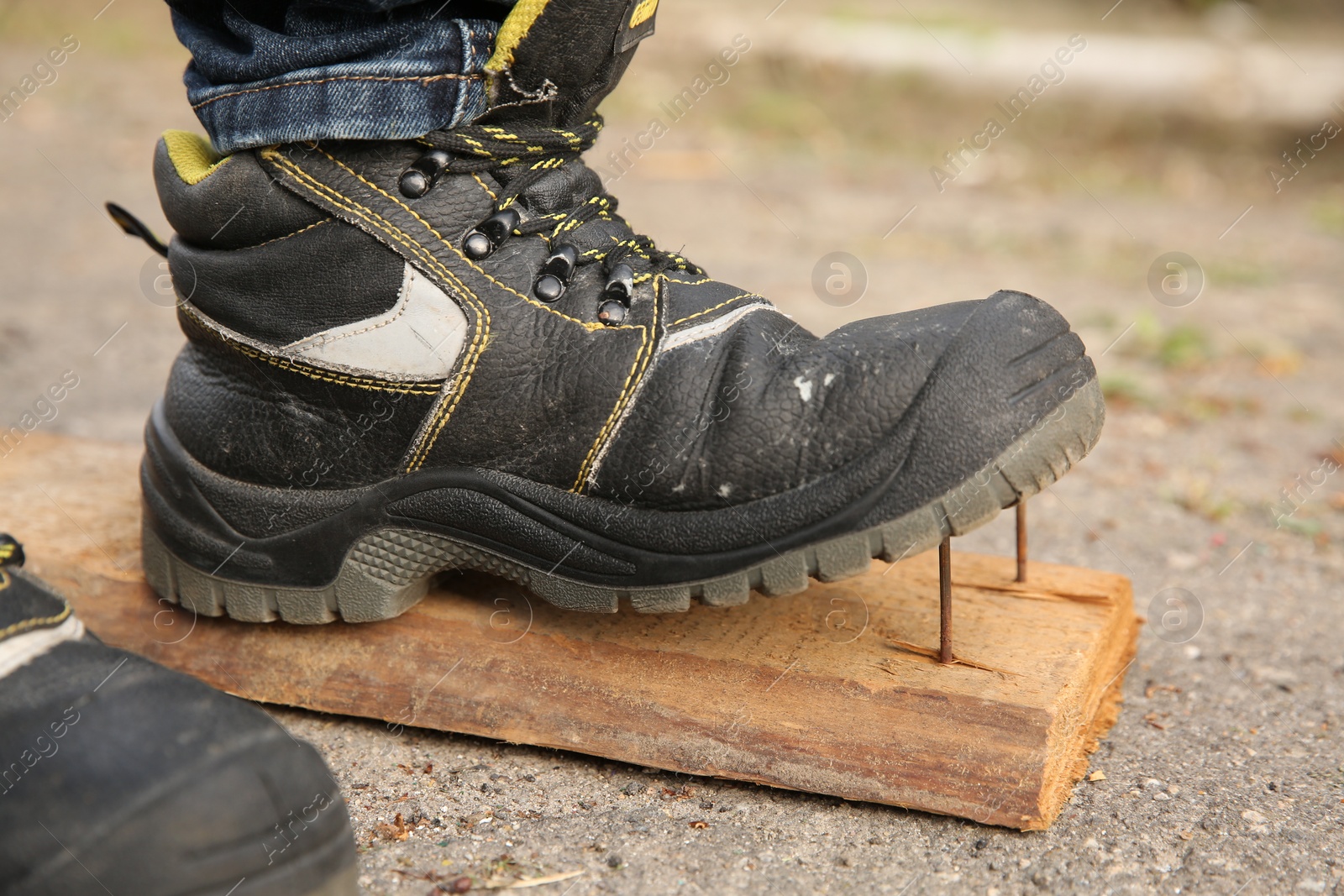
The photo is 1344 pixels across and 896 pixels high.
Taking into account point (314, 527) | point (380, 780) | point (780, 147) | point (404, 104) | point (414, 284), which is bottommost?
point (380, 780)

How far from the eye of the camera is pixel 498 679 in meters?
1.41

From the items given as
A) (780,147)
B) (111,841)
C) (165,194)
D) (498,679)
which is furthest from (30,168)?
(111,841)

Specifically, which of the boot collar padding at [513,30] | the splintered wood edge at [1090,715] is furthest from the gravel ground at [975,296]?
the boot collar padding at [513,30]

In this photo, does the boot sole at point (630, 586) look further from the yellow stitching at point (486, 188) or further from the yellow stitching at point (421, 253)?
the yellow stitching at point (486, 188)

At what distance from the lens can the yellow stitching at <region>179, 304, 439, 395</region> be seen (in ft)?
4.24

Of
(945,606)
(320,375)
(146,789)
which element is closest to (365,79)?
(320,375)

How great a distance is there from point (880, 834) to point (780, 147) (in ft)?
16.0

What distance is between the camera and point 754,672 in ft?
4.43

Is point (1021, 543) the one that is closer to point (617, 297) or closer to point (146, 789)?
point (617, 297)

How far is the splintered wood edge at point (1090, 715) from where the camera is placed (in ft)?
4.06

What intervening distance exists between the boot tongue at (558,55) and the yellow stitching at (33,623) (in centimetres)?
68

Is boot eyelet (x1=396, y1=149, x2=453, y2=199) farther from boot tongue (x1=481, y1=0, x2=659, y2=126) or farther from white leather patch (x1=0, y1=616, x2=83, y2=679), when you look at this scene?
white leather patch (x1=0, y1=616, x2=83, y2=679)

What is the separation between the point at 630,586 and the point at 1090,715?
624 millimetres

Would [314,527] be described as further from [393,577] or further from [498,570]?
[498,570]
